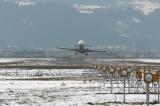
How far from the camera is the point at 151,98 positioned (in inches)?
1799

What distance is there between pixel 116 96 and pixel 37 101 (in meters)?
6.88

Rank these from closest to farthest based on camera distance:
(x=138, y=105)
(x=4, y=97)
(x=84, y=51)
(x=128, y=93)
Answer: (x=138, y=105) → (x=4, y=97) → (x=128, y=93) → (x=84, y=51)

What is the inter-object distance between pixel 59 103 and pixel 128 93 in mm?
10231

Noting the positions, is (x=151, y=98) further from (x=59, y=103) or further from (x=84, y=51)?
(x=84, y=51)

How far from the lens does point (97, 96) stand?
48.0 meters

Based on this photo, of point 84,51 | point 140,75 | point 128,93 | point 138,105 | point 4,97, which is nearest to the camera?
point 138,105

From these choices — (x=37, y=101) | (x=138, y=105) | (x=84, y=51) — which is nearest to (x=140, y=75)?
(x=138, y=105)

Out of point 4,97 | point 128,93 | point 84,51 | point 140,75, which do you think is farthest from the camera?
point 84,51

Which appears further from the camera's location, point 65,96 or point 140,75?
point 65,96

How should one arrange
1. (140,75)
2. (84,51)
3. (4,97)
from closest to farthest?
(140,75)
(4,97)
(84,51)

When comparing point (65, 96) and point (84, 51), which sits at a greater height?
point (84, 51)

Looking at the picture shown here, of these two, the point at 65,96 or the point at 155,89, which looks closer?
the point at 65,96

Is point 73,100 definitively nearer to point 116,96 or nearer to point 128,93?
point 116,96

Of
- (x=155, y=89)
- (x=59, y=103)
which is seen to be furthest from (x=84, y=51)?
(x=59, y=103)
